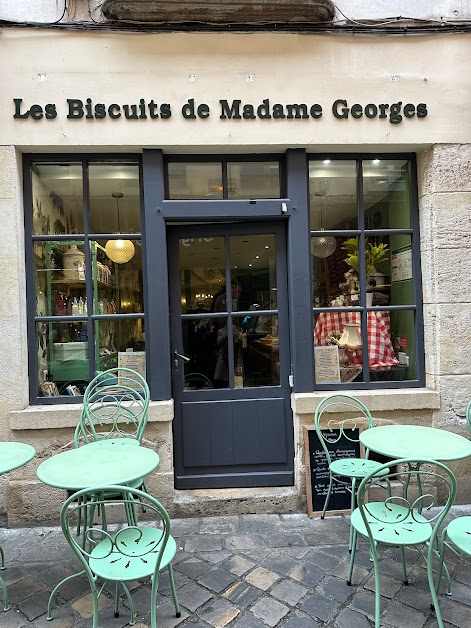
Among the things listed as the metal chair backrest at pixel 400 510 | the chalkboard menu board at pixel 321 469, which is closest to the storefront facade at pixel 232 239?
the chalkboard menu board at pixel 321 469

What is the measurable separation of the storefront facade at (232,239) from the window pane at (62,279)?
0.06ft

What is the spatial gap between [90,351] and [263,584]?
7.48 feet

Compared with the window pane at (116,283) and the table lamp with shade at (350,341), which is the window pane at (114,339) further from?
the table lamp with shade at (350,341)

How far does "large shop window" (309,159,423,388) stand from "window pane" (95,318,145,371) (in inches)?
62.7

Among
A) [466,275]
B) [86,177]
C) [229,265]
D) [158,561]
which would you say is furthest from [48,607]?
[466,275]

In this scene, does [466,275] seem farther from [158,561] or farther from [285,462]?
[158,561]

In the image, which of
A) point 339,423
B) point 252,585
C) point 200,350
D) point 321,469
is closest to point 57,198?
point 200,350

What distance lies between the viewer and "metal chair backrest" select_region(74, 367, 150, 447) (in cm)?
350

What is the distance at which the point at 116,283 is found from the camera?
3.87 metres

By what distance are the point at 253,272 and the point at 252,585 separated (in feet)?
7.91

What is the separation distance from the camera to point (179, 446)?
3.87m

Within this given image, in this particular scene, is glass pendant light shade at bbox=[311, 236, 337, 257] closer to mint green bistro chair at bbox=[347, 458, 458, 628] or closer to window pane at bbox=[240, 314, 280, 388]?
window pane at bbox=[240, 314, 280, 388]

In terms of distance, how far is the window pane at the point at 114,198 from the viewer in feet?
12.5

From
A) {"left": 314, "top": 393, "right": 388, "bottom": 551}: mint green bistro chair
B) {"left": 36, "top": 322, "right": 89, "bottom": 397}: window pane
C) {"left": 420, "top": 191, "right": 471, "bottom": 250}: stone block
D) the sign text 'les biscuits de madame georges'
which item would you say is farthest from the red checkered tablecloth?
{"left": 36, "top": 322, "right": 89, "bottom": 397}: window pane
